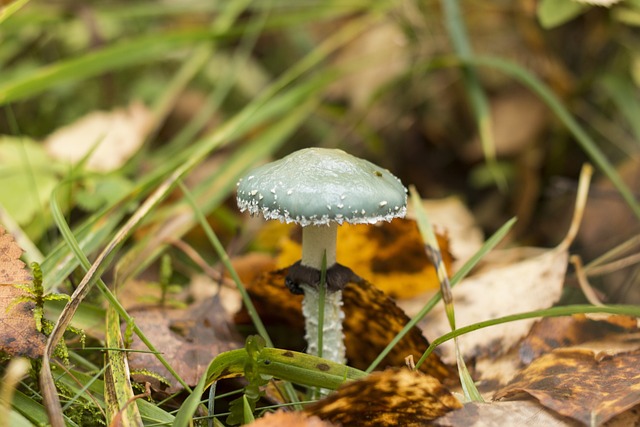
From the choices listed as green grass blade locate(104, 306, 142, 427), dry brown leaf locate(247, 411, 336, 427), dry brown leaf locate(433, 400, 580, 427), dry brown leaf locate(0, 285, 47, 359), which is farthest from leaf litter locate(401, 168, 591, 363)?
dry brown leaf locate(0, 285, 47, 359)

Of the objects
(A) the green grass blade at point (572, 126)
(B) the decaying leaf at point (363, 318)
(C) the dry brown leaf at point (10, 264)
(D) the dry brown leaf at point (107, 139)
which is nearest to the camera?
(C) the dry brown leaf at point (10, 264)

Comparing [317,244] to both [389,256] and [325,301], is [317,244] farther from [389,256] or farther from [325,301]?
[389,256]

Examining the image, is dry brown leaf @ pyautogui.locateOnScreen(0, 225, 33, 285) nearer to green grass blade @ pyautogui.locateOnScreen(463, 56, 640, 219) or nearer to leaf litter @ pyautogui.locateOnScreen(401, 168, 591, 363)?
leaf litter @ pyautogui.locateOnScreen(401, 168, 591, 363)

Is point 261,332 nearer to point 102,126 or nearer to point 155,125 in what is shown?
point 155,125

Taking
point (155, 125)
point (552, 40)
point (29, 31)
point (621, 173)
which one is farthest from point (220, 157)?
point (621, 173)

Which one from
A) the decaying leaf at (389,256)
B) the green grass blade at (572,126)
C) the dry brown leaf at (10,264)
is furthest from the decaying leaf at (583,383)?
the dry brown leaf at (10,264)

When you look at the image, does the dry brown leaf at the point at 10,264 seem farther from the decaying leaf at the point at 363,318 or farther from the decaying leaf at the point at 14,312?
the decaying leaf at the point at 363,318
